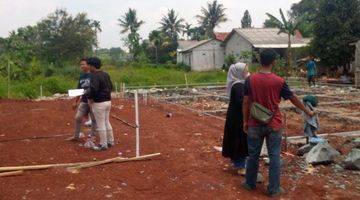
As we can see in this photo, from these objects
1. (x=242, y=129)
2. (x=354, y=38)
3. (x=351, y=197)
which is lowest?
(x=351, y=197)

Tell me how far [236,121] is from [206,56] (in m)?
32.5

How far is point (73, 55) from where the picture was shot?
112ft

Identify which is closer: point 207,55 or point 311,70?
point 311,70

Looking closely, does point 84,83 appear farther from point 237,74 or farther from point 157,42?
point 157,42

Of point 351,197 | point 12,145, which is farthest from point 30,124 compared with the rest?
point 351,197

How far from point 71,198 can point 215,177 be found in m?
1.71

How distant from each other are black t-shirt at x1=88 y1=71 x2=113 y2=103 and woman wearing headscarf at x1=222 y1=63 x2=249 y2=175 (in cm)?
200

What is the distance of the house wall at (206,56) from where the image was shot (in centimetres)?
3762

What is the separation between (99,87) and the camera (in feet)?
21.8

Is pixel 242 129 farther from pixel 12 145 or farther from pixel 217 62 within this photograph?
pixel 217 62

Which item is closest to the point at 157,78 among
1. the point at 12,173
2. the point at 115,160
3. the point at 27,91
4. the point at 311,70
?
the point at 27,91

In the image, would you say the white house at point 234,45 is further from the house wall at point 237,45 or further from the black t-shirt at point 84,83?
the black t-shirt at point 84,83

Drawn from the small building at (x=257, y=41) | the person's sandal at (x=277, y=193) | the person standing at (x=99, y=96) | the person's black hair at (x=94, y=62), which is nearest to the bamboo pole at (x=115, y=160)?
the person standing at (x=99, y=96)

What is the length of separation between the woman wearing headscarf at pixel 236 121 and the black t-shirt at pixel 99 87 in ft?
6.57
